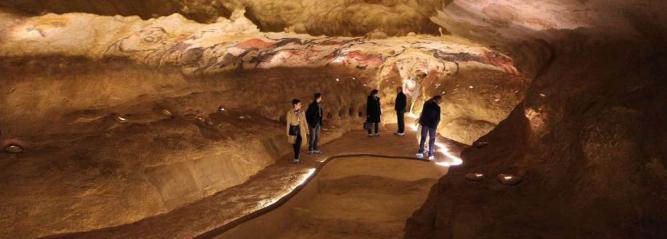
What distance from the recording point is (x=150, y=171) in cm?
712

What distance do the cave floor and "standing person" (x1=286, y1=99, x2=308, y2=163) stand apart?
551 millimetres

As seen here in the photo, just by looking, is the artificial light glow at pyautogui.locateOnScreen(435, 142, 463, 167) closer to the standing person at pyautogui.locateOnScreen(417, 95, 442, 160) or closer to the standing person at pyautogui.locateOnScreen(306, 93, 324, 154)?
the standing person at pyautogui.locateOnScreen(417, 95, 442, 160)

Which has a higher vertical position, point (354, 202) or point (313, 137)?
point (313, 137)

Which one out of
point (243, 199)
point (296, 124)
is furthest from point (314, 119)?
point (243, 199)

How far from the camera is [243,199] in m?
7.07

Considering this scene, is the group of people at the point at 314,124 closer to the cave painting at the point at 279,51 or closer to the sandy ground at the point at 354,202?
the sandy ground at the point at 354,202

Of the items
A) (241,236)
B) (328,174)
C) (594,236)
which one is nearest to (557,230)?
(594,236)

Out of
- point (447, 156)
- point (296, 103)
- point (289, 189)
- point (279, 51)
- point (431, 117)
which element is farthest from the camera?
point (279, 51)

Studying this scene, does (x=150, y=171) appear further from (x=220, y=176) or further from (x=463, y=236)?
(x=463, y=236)

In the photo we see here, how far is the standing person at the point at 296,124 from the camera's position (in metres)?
8.55

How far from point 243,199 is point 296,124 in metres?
2.04

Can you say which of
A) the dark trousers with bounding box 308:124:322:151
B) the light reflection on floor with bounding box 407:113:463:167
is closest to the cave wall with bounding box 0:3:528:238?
the dark trousers with bounding box 308:124:322:151

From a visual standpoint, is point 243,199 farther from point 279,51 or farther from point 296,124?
point 279,51

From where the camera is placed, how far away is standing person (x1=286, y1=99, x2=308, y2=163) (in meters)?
8.55
